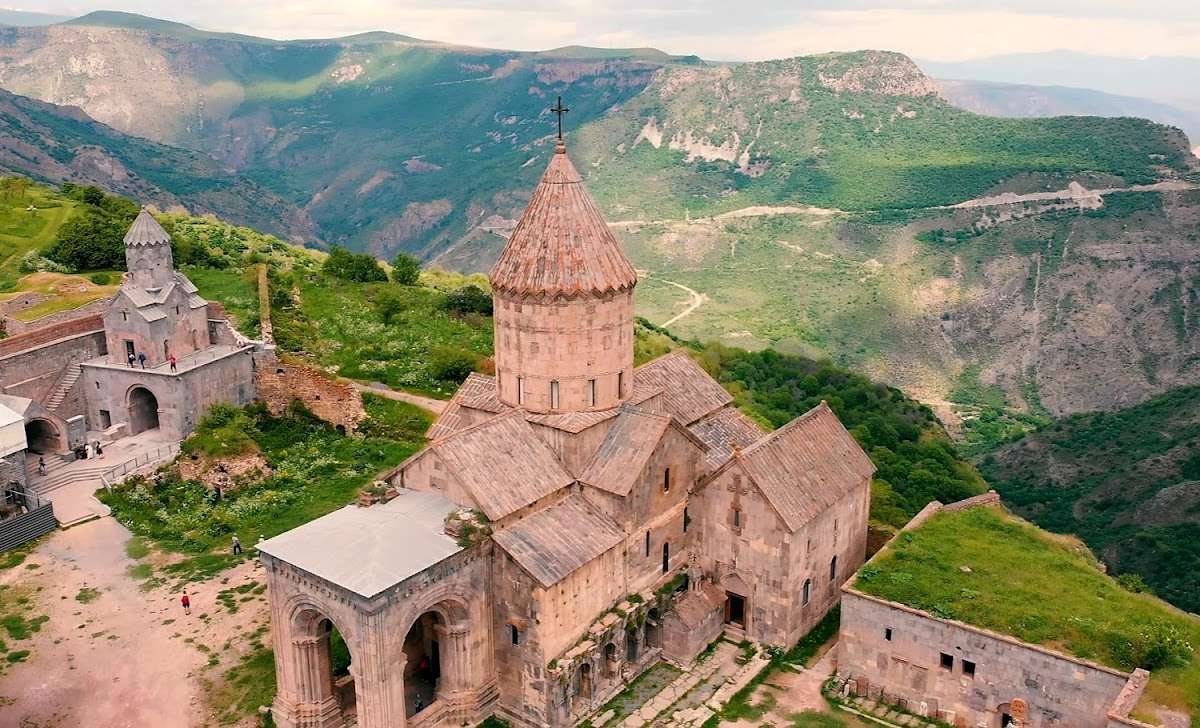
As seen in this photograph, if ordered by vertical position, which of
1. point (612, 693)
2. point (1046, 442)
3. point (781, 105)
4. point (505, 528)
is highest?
point (781, 105)

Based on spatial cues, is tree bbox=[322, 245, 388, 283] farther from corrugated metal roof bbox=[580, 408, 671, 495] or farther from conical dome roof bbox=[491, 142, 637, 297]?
corrugated metal roof bbox=[580, 408, 671, 495]

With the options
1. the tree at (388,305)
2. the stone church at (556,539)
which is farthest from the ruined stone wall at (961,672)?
the tree at (388,305)

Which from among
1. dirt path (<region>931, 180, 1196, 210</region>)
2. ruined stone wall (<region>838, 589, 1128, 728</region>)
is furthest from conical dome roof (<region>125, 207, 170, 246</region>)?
dirt path (<region>931, 180, 1196, 210</region>)

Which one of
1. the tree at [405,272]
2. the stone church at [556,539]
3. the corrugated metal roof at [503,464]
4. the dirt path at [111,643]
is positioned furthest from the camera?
the tree at [405,272]

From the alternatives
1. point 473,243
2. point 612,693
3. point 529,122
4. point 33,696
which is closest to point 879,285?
point 473,243

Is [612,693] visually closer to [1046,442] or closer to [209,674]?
[209,674]

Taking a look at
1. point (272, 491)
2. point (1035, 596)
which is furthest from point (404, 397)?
point (1035, 596)

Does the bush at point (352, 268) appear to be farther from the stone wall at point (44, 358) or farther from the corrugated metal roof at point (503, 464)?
the corrugated metal roof at point (503, 464)
